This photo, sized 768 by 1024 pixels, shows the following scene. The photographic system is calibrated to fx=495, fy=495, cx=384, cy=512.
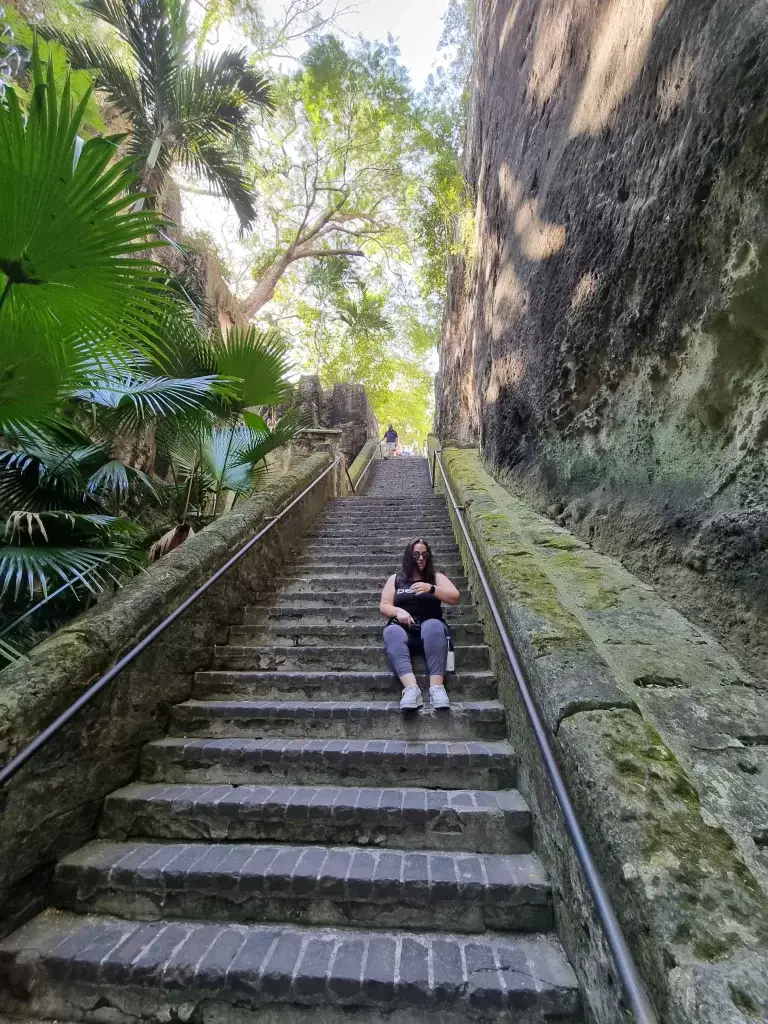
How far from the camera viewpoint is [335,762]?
2.44m

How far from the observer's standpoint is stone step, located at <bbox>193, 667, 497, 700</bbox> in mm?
2980

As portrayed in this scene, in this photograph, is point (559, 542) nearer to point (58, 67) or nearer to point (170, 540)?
point (170, 540)

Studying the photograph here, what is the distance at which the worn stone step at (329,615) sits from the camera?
12.4 ft

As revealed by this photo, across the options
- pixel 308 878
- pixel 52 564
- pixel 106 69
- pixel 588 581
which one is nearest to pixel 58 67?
pixel 106 69

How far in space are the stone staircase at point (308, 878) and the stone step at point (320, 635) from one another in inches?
15.1

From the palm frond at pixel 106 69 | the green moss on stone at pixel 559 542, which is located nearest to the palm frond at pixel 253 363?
the green moss on stone at pixel 559 542

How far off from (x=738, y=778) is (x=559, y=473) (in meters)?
2.74

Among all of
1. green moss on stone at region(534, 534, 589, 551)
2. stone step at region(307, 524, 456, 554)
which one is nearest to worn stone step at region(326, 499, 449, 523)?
stone step at region(307, 524, 456, 554)

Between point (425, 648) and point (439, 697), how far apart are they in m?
0.33

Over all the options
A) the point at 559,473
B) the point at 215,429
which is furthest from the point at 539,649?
the point at 215,429

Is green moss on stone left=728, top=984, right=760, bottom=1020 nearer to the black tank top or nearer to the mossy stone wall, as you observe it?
the mossy stone wall

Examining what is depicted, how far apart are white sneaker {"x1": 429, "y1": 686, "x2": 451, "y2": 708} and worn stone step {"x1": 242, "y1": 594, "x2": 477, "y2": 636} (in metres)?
0.95

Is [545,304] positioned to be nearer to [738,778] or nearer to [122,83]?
[738,778]

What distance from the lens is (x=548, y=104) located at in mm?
4668
